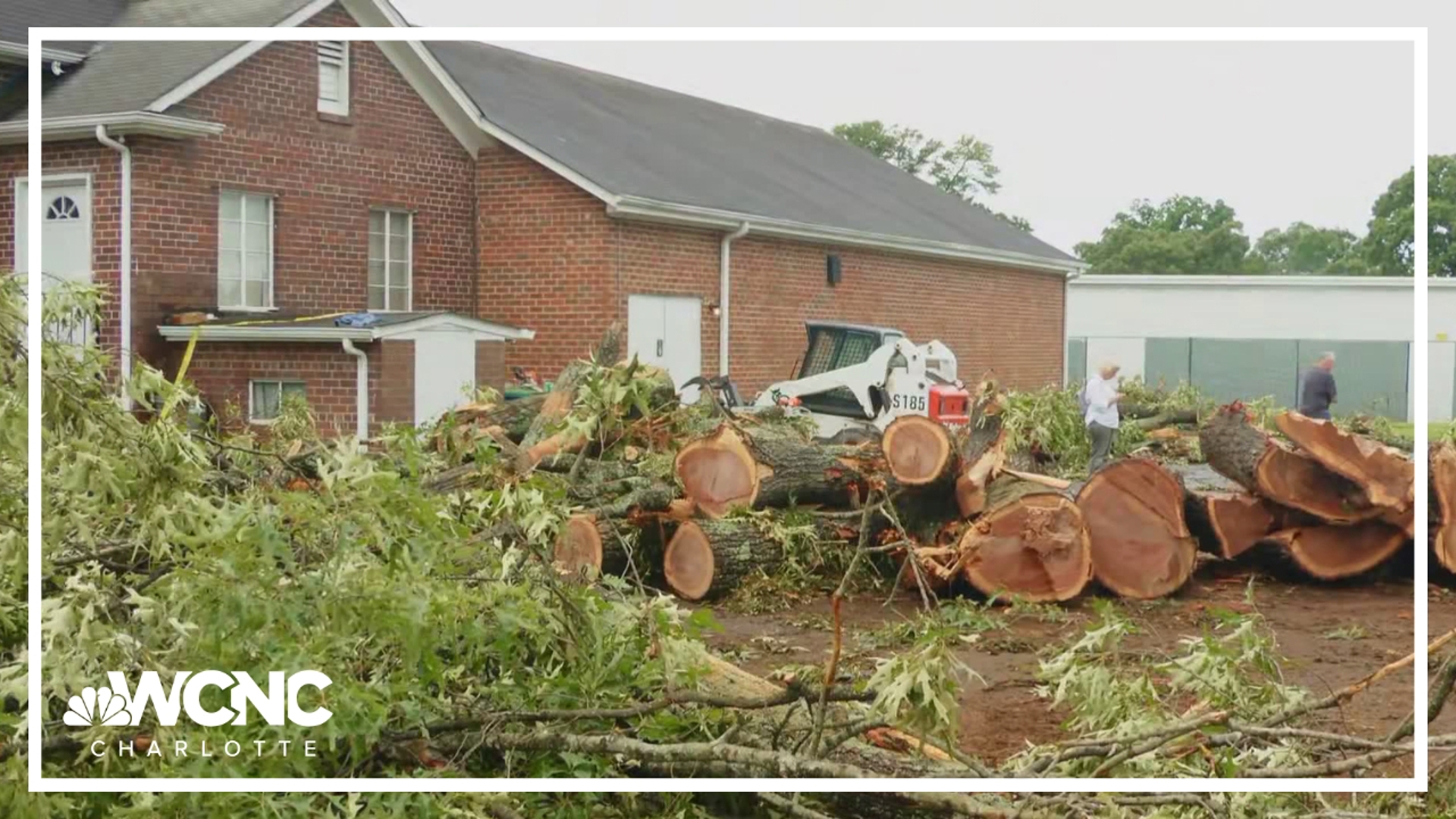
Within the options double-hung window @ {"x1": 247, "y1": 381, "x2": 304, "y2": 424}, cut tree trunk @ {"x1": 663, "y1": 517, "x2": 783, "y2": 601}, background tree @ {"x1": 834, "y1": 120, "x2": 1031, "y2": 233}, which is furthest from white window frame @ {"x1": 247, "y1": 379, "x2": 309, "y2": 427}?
cut tree trunk @ {"x1": 663, "y1": 517, "x2": 783, "y2": 601}

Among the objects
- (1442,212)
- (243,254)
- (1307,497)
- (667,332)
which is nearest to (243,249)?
(243,254)

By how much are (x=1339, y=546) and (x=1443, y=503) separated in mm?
265

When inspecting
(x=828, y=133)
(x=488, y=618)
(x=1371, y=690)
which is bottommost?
(x=1371, y=690)

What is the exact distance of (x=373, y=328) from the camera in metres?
2.85

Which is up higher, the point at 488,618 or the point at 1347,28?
the point at 1347,28

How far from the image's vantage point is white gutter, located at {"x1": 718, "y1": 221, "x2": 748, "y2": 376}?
296cm

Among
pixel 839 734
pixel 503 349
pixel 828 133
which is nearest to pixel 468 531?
pixel 503 349

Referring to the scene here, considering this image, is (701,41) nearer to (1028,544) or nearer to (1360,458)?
(1360,458)

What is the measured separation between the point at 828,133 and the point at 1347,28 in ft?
2.97

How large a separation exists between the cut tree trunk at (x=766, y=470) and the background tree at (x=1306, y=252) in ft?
3.35

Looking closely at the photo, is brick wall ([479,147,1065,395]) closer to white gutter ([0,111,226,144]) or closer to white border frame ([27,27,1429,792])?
white border frame ([27,27,1429,792])

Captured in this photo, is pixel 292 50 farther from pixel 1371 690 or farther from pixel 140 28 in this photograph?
pixel 1371 690

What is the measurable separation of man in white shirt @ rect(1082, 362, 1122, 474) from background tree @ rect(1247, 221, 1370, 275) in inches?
13.3

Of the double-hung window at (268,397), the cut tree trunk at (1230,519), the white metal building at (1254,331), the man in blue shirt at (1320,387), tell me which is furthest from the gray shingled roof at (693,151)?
the cut tree trunk at (1230,519)
